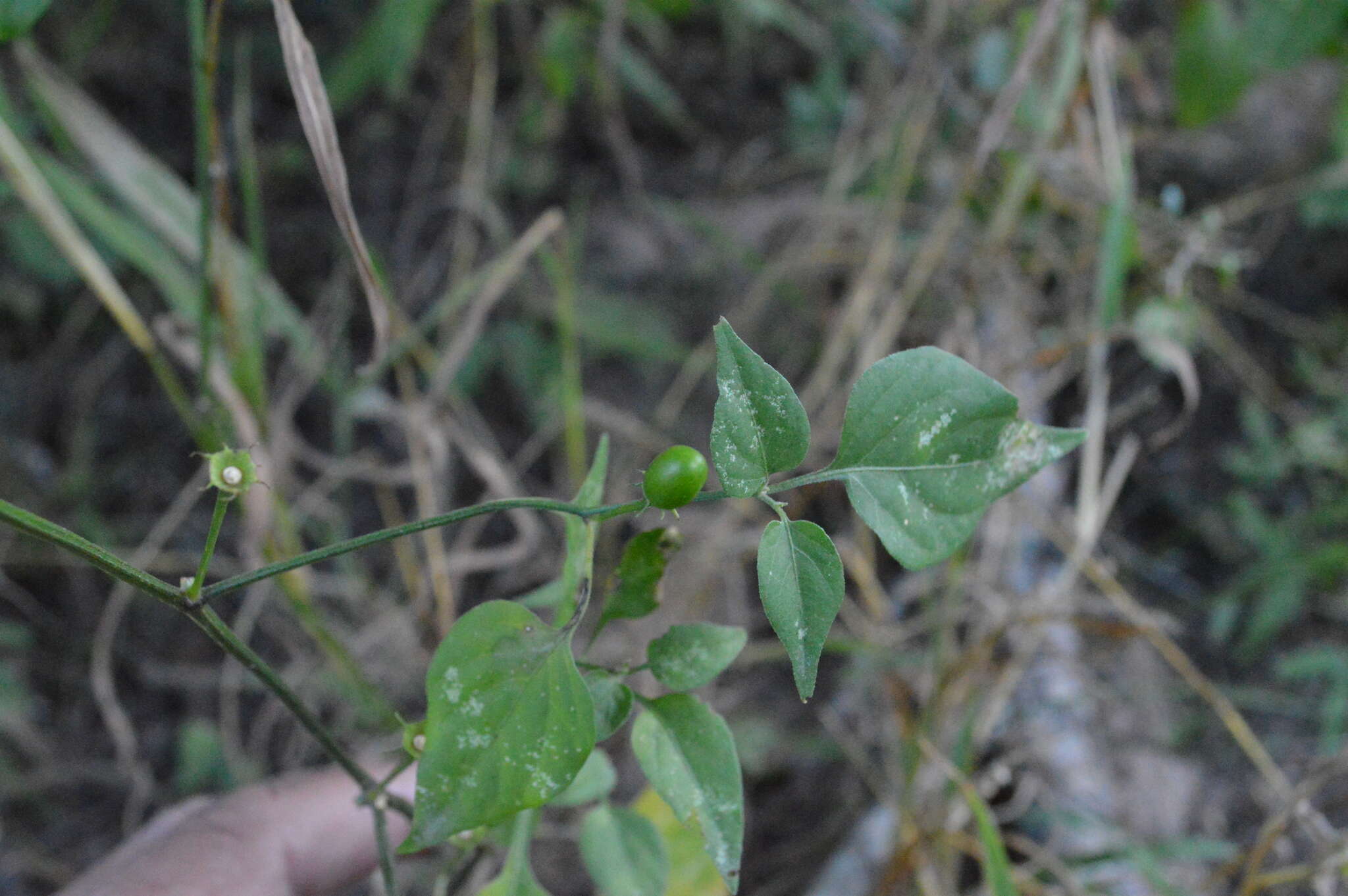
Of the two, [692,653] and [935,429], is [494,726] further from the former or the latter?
[935,429]

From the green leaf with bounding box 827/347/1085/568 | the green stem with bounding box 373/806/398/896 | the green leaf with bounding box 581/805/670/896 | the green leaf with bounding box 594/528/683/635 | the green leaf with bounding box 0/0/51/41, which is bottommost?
the green leaf with bounding box 581/805/670/896

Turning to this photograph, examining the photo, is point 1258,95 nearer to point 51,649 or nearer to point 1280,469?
point 1280,469

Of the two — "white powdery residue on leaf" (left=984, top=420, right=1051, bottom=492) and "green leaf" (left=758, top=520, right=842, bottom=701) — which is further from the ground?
"white powdery residue on leaf" (left=984, top=420, right=1051, bottom=492)

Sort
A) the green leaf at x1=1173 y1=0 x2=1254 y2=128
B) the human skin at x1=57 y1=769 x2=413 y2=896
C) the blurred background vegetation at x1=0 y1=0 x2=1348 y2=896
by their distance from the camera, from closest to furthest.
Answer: the human skin at x1=57 y1=769 x2=413 y2=896, the blurred background vegetation at x1=0 y1=0 x2=1348 y2=896, the green leaf at x1=1173 y1=0 x2=1254 y2=128

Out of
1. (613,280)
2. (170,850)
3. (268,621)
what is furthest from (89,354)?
(170,850)

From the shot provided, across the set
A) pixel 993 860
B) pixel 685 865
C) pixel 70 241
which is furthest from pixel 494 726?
pixel 70 241

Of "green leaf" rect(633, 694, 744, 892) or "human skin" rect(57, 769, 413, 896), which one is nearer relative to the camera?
"green leaf" rect(633, 694, 744, 892)

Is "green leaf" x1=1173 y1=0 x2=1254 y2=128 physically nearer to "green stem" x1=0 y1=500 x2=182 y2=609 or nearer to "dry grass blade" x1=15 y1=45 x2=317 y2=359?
"dry grass blade" x1=15 y1=45 x2=317 y2=359

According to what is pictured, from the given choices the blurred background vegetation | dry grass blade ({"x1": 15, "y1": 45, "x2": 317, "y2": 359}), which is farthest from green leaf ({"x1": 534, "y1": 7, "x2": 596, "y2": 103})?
dry grass blade ({"x1": 15, "y1": 45, "x2": 317, "y2": 359})
